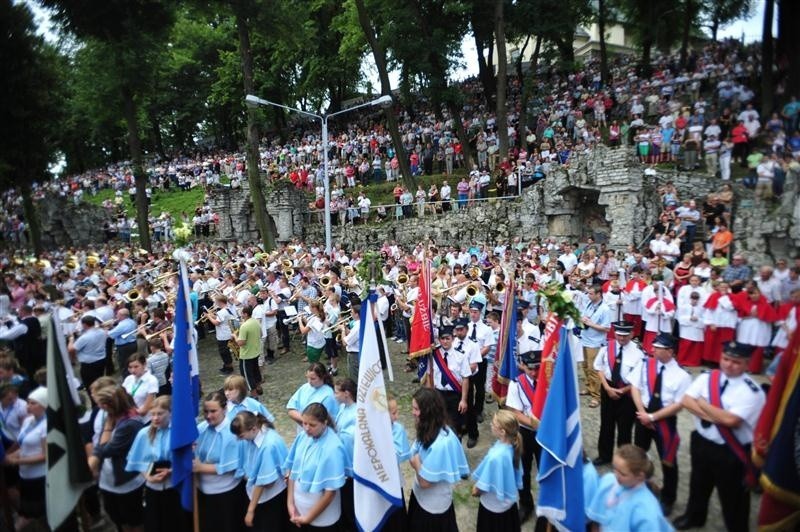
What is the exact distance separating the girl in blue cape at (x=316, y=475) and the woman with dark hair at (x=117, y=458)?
1595 mm

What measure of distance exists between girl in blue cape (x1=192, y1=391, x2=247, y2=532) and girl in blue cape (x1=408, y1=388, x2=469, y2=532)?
162 centimetres

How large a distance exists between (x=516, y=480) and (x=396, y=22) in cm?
2440

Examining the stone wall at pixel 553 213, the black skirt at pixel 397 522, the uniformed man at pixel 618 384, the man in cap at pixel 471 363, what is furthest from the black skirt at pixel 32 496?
the stone wall at pixel 553 213

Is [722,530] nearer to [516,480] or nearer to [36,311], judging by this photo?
[516,480]

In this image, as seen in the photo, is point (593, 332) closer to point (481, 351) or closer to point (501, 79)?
point (481, 351)

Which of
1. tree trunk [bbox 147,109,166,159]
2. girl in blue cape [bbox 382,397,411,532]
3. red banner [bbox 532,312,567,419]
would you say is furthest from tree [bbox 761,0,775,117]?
tree trunk [bbox 147,109,166,159]

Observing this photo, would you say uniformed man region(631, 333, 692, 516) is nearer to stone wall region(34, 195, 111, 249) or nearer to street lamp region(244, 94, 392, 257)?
street lamp region(244, 94, 392, 257)

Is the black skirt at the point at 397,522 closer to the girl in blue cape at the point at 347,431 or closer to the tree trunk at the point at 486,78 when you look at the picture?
the girl in blue cape at the point at 347,431

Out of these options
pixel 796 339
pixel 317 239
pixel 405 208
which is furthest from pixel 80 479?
pixel 317 239

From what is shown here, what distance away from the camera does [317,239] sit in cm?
2481

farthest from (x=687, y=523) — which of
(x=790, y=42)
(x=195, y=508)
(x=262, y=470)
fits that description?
(x=790, y=42)

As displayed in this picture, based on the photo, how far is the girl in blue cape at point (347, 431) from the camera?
4469 millimetres

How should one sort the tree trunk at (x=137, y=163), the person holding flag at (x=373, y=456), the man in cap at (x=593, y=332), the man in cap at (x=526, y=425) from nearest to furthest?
the person holding flag at (x=373, y=456) < the man in cap at (x=526, y=425) < the man in cap at (x=593, y=332) < the tree trunk at (x=137, y=163)

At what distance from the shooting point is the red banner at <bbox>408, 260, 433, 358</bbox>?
7082mm
